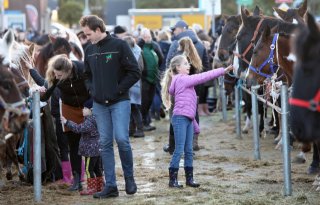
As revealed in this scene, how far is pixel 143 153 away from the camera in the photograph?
545 inches

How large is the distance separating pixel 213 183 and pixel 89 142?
1.86 m

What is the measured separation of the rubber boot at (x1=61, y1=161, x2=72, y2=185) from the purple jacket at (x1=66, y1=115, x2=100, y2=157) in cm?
85

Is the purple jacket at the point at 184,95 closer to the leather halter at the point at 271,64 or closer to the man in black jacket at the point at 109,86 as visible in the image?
the man in black jacket at the point at 109,86

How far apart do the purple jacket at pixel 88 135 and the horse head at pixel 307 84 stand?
3.87 m

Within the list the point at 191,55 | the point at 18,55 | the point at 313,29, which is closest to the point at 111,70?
the point at 18,55

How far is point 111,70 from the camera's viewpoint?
30.6ft

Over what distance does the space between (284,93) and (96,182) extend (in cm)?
279

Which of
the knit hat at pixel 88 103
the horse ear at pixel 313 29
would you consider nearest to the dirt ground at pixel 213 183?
the knit hat at pixel 88 103

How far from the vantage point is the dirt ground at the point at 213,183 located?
923cm

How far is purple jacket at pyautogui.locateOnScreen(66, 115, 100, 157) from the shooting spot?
977cm

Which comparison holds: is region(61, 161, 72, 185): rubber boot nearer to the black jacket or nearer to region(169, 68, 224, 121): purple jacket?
the black jacket

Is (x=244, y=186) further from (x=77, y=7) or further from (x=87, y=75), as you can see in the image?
(x=77, y=7)

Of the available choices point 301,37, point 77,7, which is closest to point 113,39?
point 301,37

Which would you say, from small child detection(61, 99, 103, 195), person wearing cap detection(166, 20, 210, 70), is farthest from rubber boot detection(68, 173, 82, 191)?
person wearing cap detection(166, 20, 210, 70)
